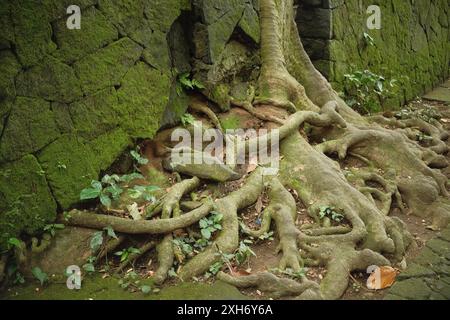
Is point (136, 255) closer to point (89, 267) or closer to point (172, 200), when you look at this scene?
point (89, 267)

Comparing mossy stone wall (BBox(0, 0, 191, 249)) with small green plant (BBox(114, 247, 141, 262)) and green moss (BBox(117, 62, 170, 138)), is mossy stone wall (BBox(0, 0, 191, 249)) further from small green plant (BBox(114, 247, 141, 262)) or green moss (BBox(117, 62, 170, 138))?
small green plant (BBox(114, 247, 141, 262))

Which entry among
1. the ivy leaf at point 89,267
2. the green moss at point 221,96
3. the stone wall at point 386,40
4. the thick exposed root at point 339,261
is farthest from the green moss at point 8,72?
the stone wall at point 386,40

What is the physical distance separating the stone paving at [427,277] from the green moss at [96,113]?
301 centimetres

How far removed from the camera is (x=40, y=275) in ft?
11.7

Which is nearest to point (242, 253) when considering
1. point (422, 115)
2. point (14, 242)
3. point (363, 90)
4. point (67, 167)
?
point (67, 167)

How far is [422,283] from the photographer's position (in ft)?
12.6

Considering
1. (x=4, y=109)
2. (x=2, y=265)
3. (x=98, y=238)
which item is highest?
(x=4, y=109)

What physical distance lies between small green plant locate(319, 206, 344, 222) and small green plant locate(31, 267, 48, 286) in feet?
8.53

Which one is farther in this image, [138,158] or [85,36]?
[138,158]

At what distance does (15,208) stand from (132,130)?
1.44m

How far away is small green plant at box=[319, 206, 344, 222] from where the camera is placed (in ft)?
14.6

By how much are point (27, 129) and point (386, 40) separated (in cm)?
752

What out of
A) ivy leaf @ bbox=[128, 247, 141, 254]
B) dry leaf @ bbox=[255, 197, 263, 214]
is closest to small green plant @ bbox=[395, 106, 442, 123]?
dry leaf @ bbox=[255, 197, 263, 214]
